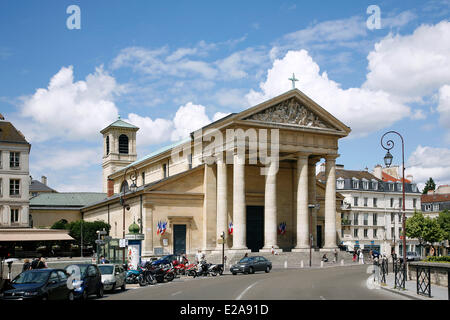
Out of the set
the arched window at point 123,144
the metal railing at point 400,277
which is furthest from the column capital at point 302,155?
the arched window at point 123,144

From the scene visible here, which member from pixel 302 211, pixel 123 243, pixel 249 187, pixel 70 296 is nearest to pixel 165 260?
pixel 123 243

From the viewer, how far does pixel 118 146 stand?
381 feet

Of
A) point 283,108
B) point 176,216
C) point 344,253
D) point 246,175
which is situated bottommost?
point 344,253

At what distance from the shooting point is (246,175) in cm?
6625

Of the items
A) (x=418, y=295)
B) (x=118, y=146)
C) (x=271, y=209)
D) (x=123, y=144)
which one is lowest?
(x=418, y=295)

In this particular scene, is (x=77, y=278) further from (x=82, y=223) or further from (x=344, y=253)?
(x=82, y=223)

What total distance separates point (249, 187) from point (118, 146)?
55.6 m

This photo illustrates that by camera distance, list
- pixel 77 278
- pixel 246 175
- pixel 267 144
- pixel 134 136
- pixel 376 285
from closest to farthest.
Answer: pixel 77 278 < pixel 376 285 < pixel 267 144 < pixel 246 175 < pixel 134 136

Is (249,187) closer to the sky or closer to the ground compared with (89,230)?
closer to the sky

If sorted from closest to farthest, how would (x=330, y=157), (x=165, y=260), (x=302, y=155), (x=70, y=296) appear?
1. (x=70, y=296)
2. (x=165, y=260)
3. (x=302, y=155)
4. (x=330, y=157)

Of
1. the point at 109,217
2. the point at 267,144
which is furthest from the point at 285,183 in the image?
the point at 109,217

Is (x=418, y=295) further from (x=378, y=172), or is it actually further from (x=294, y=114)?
(x=378, y=172)

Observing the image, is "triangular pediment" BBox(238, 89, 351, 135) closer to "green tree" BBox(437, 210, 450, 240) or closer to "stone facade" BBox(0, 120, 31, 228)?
"stone facade" BBox(0, 120, 31, 228)
